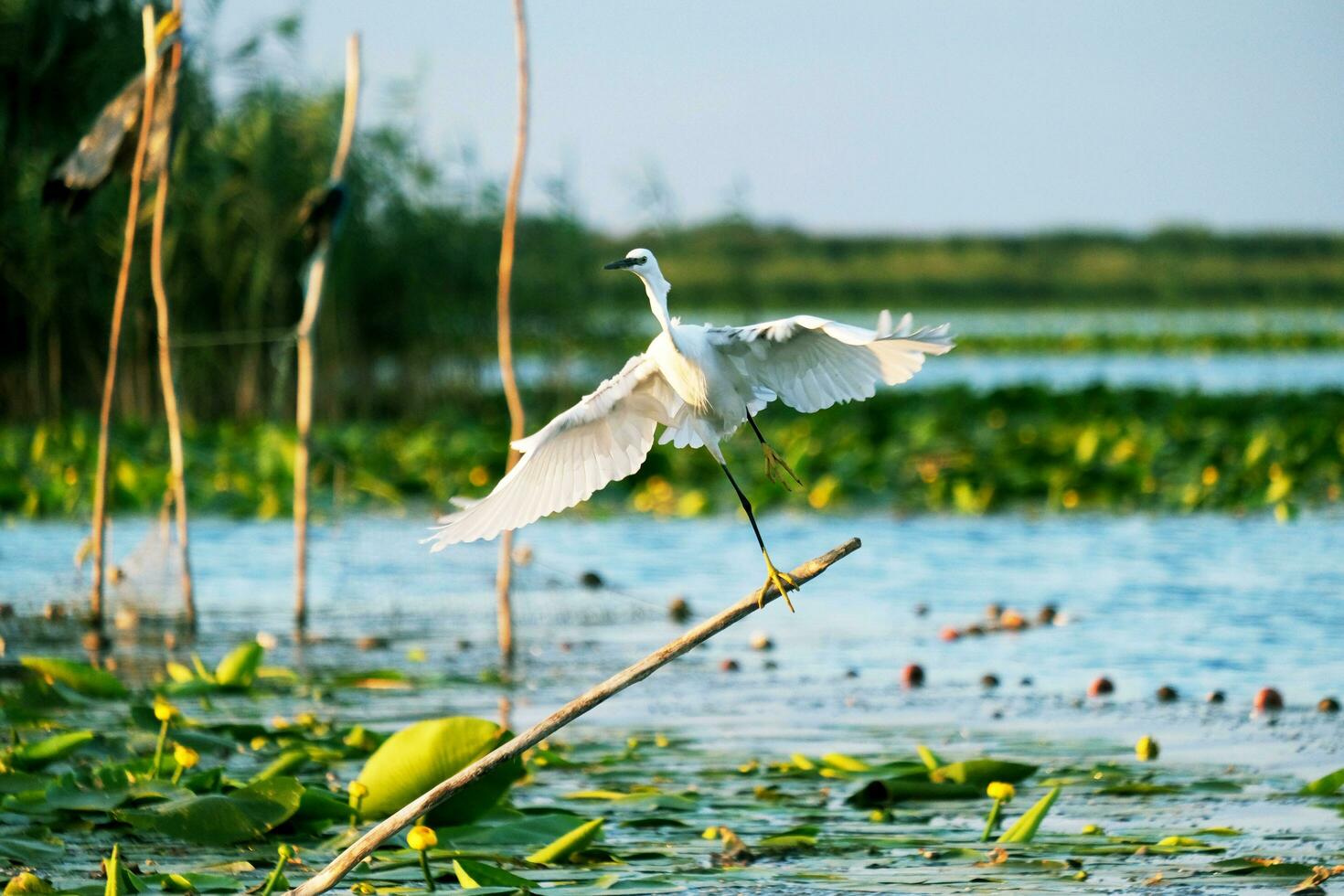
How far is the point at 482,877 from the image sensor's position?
12.9 feet

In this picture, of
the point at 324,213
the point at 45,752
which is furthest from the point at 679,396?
the point at 324,213

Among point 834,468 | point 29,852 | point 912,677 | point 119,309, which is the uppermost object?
point 119,309

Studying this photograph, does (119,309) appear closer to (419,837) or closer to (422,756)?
(422,756)

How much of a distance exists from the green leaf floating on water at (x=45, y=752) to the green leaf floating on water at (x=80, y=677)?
941 millimetres

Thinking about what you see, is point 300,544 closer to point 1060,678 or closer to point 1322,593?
point 1060,678

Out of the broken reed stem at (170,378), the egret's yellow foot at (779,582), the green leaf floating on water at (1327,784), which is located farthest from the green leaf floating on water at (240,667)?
the green leaf floating on water at (1327,784)

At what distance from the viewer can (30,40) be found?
49.8 feet

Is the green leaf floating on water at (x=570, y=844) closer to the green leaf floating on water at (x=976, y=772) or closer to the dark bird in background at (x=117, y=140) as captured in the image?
the green leaf floating on water at (x=976, y=772)

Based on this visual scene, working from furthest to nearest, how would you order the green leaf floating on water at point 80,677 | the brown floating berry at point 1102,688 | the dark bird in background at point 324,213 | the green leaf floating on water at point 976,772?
the dark bird in background at point 324,213
the brown floating berry at point 1102,688
the green leaf floating on water at point 80,677
the green leaf floating on water at point 976,772

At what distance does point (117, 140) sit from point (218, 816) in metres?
3.99

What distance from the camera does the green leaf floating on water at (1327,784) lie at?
4.81 meters

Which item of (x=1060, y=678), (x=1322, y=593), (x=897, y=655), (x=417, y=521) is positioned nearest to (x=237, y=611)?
(x=417, y=521)

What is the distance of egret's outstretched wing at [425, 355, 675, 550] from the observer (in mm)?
3521

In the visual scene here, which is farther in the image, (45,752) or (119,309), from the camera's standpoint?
(119,309)
